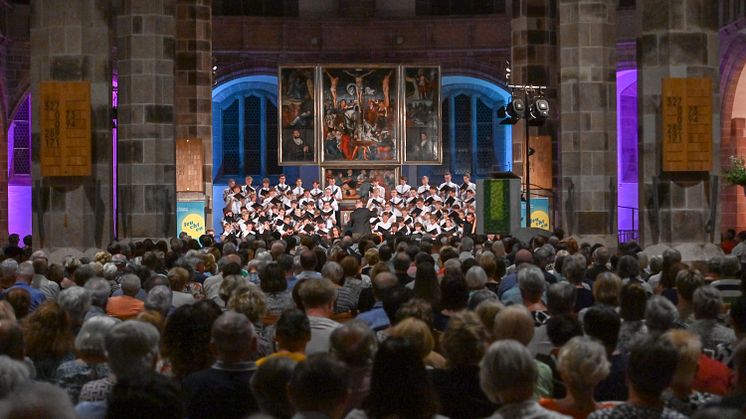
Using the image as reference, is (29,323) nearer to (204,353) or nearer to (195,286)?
(204,353)

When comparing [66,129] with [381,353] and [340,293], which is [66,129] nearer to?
[340,293]

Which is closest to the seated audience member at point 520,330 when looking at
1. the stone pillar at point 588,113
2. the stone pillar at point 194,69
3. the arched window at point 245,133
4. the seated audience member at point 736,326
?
the seated audience member at point 736,326

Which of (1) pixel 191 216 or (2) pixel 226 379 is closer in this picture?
(2) pixel 226 379

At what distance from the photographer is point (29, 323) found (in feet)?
21.5

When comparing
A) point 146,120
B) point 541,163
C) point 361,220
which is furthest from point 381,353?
point 361,220

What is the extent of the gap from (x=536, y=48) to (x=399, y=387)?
21695mm

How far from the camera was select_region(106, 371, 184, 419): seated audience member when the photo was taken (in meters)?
3.97

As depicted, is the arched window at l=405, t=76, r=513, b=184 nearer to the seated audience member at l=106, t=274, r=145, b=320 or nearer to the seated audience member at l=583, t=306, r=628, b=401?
the seated audience member at l=106, t=274, r=145, b=320

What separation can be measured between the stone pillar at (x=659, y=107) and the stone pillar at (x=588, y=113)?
3.96 meters

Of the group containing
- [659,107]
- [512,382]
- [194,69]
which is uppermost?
[194,69]

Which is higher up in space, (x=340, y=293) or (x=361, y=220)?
(x=361, y=220)

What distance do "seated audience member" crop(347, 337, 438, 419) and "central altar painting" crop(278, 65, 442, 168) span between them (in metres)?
25.0

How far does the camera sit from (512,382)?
4.57 meters

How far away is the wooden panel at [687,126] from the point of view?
16.7 metres
